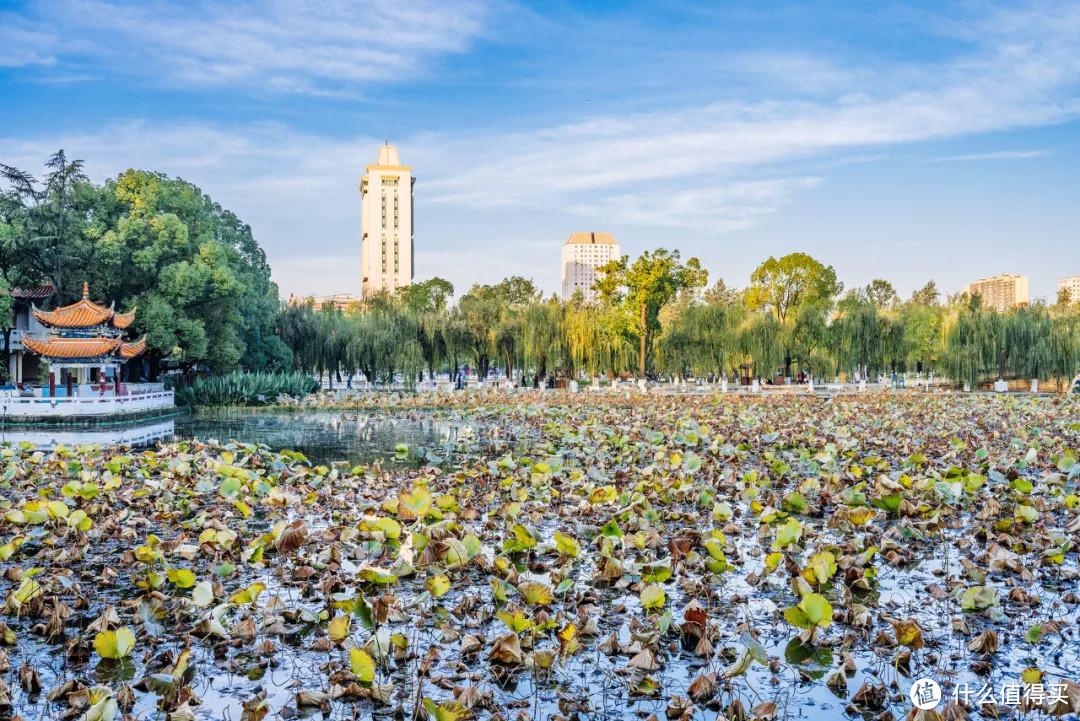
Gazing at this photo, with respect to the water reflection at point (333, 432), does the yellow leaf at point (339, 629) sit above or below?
above

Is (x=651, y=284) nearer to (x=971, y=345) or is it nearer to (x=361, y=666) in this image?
(x=971, y=345)

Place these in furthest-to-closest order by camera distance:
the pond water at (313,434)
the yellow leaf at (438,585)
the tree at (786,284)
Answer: the tree at (786,284), the pond water at (313,434), the yellow leaf at (438,585)

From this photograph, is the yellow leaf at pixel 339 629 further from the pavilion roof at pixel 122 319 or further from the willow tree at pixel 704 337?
the willow tree at pixel 704 337

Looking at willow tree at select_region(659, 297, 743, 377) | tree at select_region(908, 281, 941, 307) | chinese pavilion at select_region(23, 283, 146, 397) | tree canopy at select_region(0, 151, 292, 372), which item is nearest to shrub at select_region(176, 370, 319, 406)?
tree canopy at select_region(0, 151, 292, 372)

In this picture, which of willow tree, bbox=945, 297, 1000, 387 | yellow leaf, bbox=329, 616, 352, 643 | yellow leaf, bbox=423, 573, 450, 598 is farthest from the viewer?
willow tree, bbox=945, 297, 1000, 387

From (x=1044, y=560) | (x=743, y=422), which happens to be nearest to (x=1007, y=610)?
(x=1044, y=560)

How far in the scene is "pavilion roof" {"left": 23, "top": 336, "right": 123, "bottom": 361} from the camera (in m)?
20.5

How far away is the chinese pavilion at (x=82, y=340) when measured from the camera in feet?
67.2

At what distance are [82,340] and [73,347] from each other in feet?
0.83

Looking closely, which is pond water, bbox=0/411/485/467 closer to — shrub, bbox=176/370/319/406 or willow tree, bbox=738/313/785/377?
shrub, bbox=176/370/319/406

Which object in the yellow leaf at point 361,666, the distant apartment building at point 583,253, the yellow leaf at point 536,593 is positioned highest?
the distant apartment building at point 583,253

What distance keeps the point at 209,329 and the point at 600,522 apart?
65.7 feet

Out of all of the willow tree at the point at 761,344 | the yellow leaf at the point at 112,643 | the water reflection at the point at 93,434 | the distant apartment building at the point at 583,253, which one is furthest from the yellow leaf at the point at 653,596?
the distant apartment building at the point at 583,253

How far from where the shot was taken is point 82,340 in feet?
68.0
